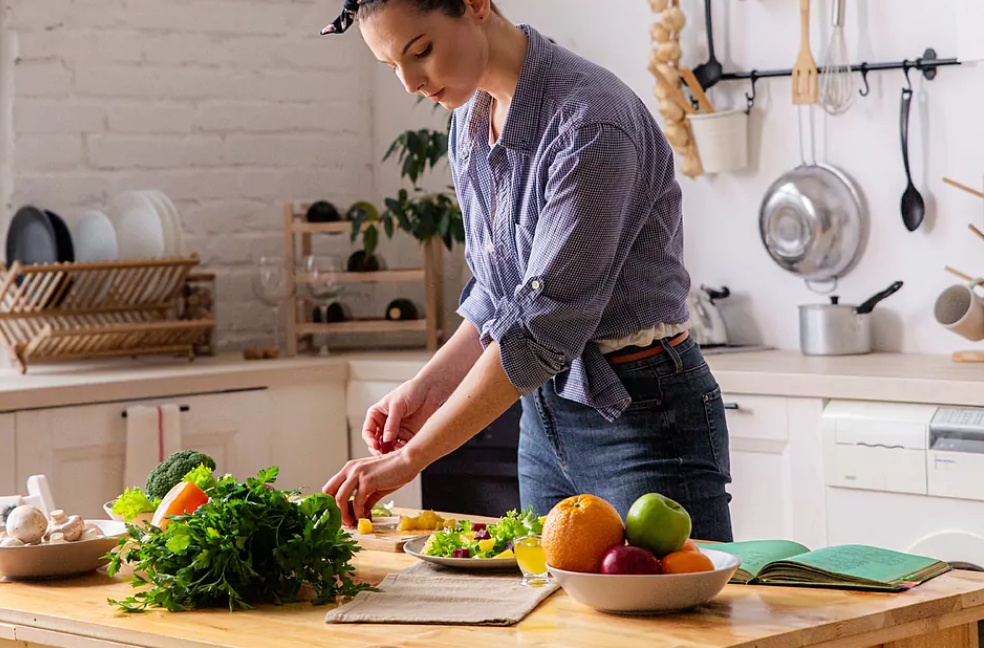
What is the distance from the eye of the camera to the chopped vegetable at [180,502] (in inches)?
69.4

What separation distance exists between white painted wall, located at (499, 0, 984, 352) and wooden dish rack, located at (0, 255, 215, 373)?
1381 millimetres

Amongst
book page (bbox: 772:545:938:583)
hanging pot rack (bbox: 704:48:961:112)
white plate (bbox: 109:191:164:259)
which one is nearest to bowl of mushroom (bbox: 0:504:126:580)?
book page (bbox: 772:545:938:583)

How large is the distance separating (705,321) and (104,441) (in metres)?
1.56

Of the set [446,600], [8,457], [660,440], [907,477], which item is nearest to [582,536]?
[446,600]

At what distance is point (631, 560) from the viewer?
141cm

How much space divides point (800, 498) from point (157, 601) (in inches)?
72.4

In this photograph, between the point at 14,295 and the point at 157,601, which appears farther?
the point at 14,295

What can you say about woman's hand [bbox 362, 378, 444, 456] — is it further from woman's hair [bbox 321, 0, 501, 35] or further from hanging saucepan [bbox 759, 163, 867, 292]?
hanging saucepan [bbox 759, 163, 867, 292]

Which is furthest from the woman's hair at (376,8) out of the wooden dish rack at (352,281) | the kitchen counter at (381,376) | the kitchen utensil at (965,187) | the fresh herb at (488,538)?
the wooden dish rack at (352,281)

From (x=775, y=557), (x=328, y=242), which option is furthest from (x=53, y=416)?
(x=775, y=557)

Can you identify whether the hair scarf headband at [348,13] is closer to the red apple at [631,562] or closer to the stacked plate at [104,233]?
the red apple at [631,562]

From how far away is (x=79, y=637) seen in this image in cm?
153

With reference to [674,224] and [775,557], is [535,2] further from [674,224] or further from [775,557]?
[775,557]

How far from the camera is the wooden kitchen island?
1.36 meters
